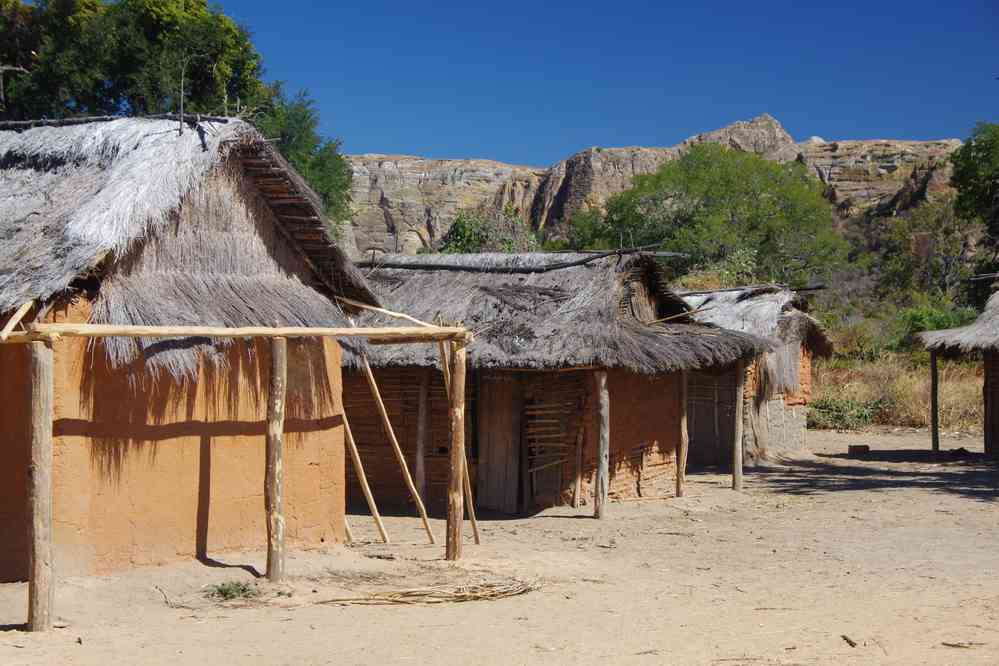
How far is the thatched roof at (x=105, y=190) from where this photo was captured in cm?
821

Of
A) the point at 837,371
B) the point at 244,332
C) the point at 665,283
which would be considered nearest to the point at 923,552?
the point at 665,283

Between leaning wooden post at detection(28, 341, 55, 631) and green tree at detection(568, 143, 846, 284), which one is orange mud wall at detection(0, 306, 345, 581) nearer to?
leaning wooden post at detection(28, 341, 55, 631)

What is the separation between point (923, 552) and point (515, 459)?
5.29 m

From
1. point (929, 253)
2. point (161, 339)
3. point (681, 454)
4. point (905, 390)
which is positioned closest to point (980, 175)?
point (905, 390)

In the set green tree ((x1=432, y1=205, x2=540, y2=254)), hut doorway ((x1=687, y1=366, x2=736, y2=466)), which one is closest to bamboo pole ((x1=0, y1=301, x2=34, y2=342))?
hut doorway ((x1=687, y1=366, x2=736, y2=466))

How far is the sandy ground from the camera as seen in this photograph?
696 cm

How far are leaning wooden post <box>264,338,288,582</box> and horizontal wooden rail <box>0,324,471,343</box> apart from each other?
0.94 feet

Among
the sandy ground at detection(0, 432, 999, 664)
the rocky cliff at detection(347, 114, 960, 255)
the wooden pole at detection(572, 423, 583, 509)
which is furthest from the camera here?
the rocky cliff at detection(347, 114, 960, 255)

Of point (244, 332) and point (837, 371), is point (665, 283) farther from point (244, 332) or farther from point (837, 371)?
point (837, 371)

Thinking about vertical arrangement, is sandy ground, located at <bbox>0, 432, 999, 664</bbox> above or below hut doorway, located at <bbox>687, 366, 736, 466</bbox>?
below

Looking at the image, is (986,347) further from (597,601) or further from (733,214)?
(733,214)

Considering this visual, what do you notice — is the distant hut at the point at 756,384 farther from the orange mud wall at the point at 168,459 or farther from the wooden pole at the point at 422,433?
the orange mud wall at the point at 168,459

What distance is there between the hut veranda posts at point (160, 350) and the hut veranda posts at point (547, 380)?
3.66m

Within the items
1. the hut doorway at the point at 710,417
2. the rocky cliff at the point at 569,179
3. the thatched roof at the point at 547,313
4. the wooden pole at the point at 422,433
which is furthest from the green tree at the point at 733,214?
the wooden pole at the point at 422,433
